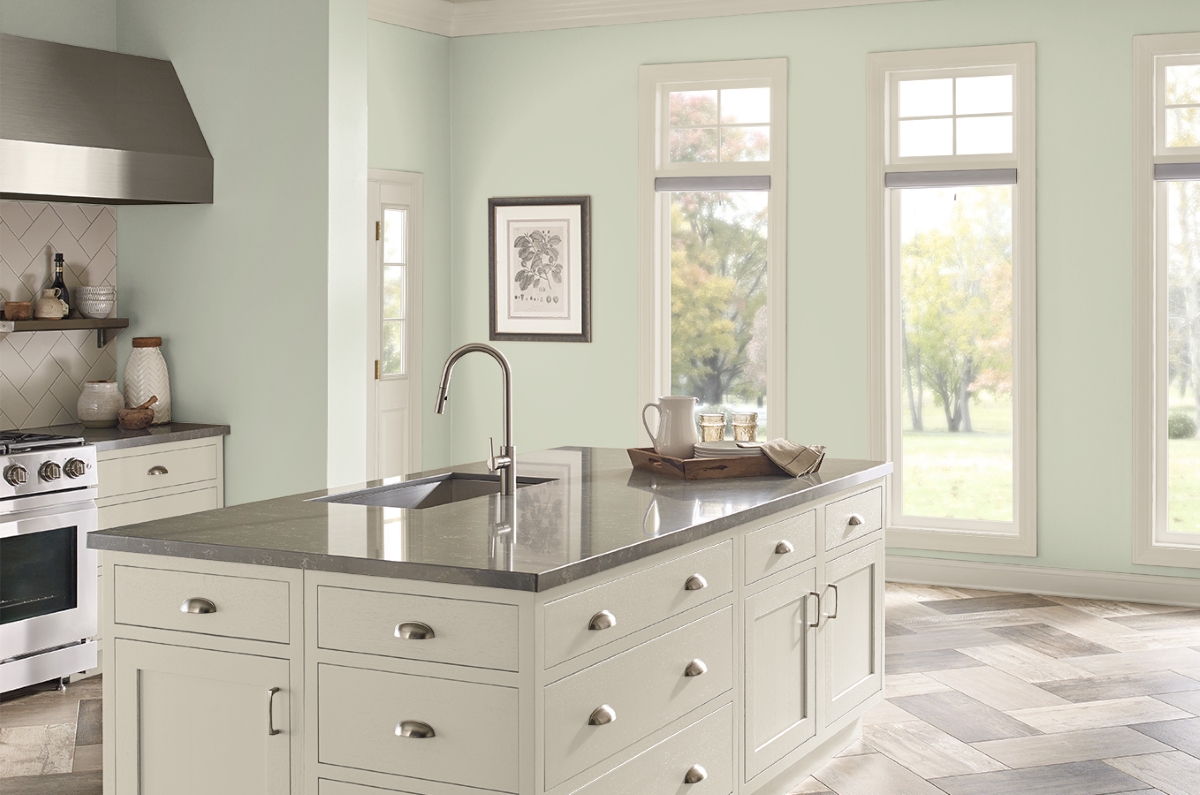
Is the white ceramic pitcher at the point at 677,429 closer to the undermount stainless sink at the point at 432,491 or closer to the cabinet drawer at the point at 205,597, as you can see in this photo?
the undermount stainless sink at the point at 432,491

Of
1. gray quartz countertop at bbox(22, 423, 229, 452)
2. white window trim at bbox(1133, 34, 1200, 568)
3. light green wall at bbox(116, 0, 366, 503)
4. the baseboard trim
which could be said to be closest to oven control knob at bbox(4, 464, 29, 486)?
gray quartz countertop at bbox(22, 423, 229, 452)

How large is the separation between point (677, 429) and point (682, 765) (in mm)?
1092

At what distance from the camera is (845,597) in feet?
11.7

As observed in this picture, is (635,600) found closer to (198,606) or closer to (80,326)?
(198,606)

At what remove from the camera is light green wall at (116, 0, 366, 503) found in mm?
4617

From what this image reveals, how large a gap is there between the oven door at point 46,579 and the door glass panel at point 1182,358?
→ 15.3 ft

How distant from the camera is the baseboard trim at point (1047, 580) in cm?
566

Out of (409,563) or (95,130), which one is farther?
(95,130)

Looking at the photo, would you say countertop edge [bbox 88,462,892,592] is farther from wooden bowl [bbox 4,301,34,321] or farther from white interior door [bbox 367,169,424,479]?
white interior door [bbox 367,169,424,479]

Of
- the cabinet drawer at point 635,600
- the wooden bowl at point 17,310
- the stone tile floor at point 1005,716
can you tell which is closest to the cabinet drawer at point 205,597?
the cabinet drawer at point 635,600

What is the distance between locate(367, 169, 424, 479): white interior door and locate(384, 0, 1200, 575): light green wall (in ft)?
1.01

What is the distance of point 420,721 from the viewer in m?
2.23

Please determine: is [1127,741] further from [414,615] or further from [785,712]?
[414,615]

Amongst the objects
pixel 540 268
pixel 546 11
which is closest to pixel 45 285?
pixel 540 268
